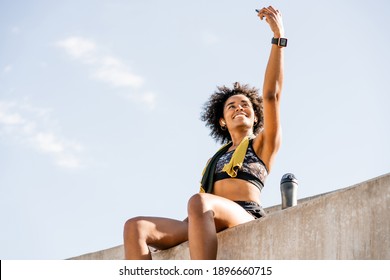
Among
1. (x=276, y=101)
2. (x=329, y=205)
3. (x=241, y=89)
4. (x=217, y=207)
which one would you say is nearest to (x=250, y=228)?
(x=217, y=207)

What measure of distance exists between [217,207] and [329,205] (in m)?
0.71

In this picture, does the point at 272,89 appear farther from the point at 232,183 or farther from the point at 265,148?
the point at 232,183

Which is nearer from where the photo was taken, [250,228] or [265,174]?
[250,228]

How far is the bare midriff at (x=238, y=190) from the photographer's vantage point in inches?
234

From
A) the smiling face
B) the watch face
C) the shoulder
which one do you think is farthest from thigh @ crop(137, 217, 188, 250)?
the watch face

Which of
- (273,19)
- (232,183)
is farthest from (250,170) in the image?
(273,19)

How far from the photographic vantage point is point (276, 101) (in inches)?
236

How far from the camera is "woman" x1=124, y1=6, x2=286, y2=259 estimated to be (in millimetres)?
5203

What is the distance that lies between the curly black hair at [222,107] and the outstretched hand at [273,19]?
3.77ft

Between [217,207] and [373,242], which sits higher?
[217,207]

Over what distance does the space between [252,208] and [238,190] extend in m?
0.16

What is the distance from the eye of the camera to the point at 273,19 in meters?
6.05
